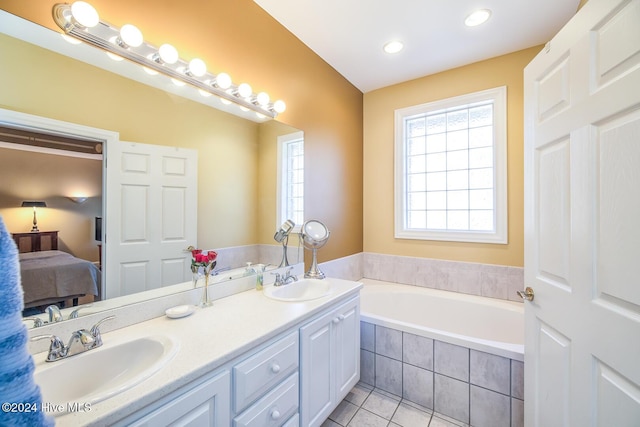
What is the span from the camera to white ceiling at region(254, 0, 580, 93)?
1.79 metres

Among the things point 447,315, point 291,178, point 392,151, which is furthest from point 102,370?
point 392,151

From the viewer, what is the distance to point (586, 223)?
0.98 m

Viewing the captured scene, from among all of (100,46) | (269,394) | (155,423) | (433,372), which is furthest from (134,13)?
(433,372)

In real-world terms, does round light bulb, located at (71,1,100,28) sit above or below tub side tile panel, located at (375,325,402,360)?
above

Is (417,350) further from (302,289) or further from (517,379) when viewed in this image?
(302,289)

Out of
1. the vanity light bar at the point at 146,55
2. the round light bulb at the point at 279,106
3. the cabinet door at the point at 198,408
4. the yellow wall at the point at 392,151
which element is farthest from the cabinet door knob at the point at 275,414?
the yellow wall at the point at 392,151

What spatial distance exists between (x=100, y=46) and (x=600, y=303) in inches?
85.0

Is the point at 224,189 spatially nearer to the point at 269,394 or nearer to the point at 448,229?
the point at 269,394

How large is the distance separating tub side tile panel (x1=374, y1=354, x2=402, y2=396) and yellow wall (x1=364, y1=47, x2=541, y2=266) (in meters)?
1.15

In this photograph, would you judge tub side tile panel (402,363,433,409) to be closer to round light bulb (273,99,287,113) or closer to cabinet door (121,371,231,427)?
cabinet door (121,371,231,427)

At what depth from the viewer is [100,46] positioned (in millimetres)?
1107

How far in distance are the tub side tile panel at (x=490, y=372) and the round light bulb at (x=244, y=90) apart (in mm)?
2182

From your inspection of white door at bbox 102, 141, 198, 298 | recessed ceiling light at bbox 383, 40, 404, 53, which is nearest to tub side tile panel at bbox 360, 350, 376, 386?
white door at bbox 102, 141, 198, 298

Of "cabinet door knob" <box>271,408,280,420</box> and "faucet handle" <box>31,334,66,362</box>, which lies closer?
"faucet handle" <box>31,334,66,362</box>
